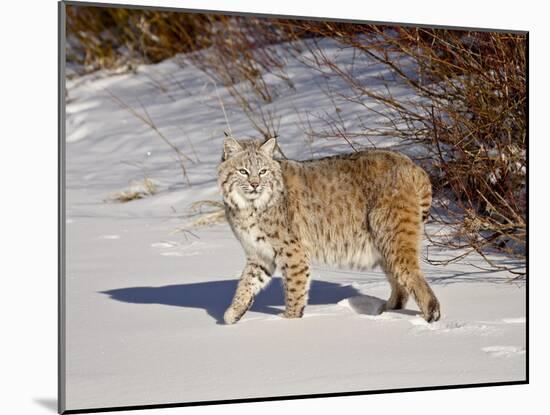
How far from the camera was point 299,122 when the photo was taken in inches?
326

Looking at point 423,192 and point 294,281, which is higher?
point 423,192

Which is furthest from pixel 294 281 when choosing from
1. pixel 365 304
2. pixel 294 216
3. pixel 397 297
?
pixel 397 297

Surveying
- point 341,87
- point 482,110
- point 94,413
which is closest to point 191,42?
point 341,87

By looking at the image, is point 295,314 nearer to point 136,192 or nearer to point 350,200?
point 350,200

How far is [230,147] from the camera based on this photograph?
6070 millimetres

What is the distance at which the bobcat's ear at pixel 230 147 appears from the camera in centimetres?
604

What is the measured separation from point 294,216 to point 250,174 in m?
0.36

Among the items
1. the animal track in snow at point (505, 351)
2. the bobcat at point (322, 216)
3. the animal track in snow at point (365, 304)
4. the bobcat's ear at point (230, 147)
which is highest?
the bobcat's ear at point (230, 147)

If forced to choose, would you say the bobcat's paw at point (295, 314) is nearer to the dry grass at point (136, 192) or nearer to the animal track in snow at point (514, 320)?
the animal track in snow at point (514, 320)

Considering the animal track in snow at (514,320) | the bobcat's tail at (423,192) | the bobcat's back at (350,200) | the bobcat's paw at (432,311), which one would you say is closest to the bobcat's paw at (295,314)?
the bobcat's back at (350,200)

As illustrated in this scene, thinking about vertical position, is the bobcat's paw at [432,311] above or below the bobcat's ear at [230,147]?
below

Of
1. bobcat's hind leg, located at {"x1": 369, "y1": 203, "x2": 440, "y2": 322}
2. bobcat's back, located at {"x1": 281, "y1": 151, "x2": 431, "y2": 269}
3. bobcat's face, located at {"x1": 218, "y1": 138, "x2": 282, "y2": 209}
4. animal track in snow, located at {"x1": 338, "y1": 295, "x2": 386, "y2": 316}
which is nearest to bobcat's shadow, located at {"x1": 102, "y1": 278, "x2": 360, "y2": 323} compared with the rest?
animal track in snow, located at {"x1": 338, "y1": 295, "x2": 386, "y2": 316}

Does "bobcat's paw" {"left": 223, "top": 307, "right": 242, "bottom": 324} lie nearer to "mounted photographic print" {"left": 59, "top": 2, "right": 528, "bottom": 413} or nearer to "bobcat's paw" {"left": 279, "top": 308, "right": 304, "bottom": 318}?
"mounted photographic print" {"left": 59, "top": 2, "right": 528, "bottom": 413}

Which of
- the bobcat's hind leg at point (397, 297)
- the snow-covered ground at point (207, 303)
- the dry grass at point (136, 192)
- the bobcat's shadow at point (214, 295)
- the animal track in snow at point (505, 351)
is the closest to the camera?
the snow-covered ground at point (207, 303)
